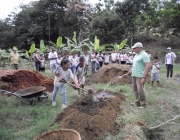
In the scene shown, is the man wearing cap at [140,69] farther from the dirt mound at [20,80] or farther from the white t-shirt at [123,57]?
the white t-shirt at [123,57]

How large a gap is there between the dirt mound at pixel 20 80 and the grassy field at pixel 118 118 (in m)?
0.74

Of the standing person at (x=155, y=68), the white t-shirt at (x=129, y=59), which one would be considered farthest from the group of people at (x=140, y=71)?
the white t-shirt at (x=129, y=59)

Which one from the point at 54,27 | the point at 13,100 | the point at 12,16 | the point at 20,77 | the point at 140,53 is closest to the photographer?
the point at 140,53

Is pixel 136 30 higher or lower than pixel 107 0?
lower

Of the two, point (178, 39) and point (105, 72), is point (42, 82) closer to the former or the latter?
point (105, 72)

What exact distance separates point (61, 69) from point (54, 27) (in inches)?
752

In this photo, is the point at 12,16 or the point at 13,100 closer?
the point at 13,100

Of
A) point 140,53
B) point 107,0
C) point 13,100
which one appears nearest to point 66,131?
point 140,53

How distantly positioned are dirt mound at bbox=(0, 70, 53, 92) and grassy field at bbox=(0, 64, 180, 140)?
74 centimetres

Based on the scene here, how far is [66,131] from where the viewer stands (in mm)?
3148

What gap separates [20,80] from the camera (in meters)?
7.50

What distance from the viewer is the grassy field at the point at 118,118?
3.87 metres

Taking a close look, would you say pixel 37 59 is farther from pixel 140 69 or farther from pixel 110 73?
pixel 140 69

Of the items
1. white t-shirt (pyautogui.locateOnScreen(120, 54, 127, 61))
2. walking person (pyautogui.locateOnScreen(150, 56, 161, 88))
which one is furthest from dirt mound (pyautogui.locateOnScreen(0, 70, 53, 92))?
white t-shirt (pyautogui.locateOnScreen(120, 54, 127, 61))
